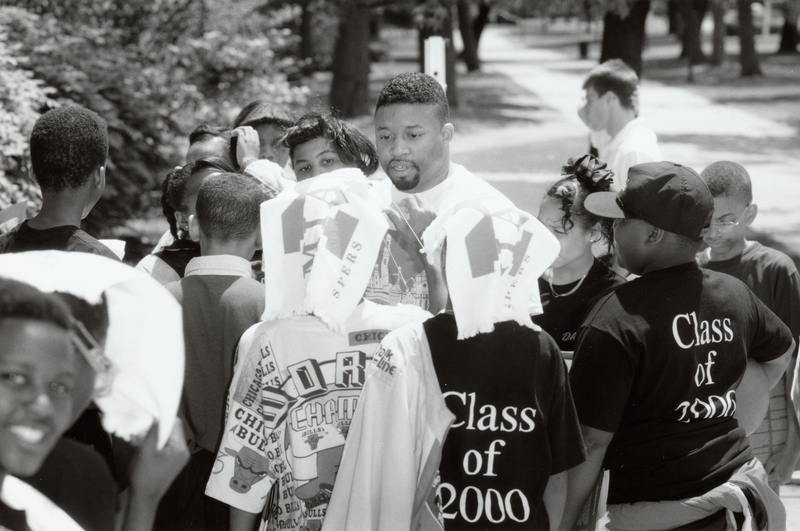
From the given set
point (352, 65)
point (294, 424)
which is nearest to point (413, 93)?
point (294, 424)

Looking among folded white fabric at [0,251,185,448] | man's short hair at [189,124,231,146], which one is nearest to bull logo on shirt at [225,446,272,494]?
folded white fabric at [0,251,185,448]

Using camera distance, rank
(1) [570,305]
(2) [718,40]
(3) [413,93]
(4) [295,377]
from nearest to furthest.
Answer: (4) [295,377]
(3) [413,93]
(1) [570,305]
(2) [718,40]

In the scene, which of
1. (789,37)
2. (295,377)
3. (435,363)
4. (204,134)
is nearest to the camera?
(435,363)

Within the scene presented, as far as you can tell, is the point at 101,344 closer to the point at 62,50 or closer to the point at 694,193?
the point at 694,193

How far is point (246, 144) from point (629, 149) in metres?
2.66

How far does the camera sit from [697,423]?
298 cm

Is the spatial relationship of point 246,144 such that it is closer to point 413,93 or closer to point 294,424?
point 413,93

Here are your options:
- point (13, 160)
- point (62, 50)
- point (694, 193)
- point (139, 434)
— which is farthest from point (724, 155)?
point (139, 434)

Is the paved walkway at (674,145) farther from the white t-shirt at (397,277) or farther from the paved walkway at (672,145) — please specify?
the white t-shirt at (397,277)

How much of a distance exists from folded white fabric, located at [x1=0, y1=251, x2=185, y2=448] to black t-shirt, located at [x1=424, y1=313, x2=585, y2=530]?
1081 millimetres

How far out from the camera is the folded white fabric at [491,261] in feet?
8.39

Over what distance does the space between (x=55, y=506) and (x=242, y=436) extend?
1.17 meters

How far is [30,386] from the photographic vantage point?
162 centimetres

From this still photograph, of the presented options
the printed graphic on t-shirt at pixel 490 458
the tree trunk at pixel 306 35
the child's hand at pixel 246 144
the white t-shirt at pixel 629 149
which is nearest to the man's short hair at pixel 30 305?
the printed graphic on t-shirt at pixel 490 458
